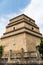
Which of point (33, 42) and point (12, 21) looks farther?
point (12, 21)

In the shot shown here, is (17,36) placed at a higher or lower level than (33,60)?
higher

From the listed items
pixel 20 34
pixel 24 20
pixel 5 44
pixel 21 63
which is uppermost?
pixel 24 20

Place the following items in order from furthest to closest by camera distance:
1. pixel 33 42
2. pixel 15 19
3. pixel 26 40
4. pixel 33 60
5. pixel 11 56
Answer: pixel 15 19
pixel 33 42
pixel 26 40
pixel 11 56
pixel 33 60

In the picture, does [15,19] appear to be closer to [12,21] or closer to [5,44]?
[12,21]

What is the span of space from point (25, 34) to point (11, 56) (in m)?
4.74

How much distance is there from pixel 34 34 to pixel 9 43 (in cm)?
430

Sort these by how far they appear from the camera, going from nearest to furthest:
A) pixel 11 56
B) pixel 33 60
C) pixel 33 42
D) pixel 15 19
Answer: pixel 33 60 → pixel 11 56 → pixel 33 42 → pixel 15 19

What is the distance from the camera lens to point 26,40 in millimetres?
18141

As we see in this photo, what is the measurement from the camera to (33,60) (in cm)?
1234

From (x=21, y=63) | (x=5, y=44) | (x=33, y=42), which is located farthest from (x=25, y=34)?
(x=21, y=63)

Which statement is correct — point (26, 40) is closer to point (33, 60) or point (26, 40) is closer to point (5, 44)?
point (5, 44)

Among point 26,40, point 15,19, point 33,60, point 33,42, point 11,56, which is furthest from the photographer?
point 15,19

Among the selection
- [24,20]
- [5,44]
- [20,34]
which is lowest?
[5,44]

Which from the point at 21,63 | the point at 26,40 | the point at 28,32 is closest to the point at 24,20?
the point at 28,32
